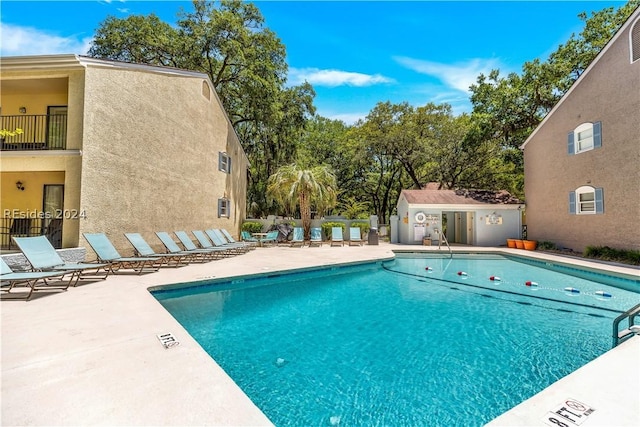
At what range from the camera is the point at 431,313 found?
617 centimetres

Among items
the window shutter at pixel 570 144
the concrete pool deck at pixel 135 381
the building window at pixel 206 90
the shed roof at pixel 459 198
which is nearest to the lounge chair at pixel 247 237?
the building window at pixel 206 90

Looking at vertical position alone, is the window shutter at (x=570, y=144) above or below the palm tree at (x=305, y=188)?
above

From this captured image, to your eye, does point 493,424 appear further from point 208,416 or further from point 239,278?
point 239,278

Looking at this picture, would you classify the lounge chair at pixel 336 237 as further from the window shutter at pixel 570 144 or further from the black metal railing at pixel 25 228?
the black metal railing at pixel 25 228

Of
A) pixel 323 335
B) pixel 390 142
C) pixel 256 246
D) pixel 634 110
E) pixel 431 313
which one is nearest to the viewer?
pixel 323 335

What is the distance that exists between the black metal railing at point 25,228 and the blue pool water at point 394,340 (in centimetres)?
508

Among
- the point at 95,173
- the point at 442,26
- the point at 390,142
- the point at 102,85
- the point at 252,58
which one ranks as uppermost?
the point at 252,58

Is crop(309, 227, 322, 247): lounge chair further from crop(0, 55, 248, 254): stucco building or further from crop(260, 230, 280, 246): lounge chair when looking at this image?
crop(0, 55, 248, 254): stucco building

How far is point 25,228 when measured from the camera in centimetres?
1018

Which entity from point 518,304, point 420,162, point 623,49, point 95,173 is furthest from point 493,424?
point 420,162

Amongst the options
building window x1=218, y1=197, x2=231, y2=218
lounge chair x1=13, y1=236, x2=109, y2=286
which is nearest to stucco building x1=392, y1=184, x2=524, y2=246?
building window x1=218, y1=197, x2=231, y2=218

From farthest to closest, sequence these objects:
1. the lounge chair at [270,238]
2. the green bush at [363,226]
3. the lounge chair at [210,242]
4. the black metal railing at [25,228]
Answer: the green bush at [363,226] → the lounge chair at [270,238] → the lounge chair at [210,242] → the black metal railing at [25,228]

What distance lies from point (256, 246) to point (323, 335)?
40.6ft

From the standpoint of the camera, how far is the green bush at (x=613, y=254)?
11.0 metres
